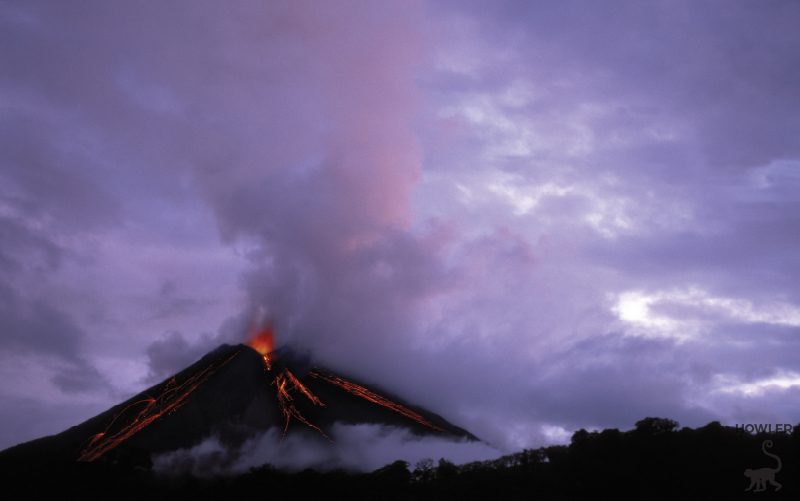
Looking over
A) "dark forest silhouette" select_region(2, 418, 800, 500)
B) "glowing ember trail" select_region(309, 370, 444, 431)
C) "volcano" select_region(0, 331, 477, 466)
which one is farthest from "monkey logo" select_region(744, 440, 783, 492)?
"glowing ember trail" select_region(309, 370, 444, 431)

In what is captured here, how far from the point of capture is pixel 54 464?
10481 centimetres

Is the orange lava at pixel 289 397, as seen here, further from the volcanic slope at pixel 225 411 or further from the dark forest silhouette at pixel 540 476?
the dark forest silhouette at pixel 540 476

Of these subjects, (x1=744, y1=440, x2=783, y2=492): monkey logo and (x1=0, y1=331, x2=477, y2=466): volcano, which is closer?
(x1=744, y1=440, x2=783, y2=492): monkey logo

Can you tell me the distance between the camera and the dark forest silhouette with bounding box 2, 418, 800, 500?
85.1m

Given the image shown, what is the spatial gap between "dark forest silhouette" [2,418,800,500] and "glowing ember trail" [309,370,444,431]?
3961 cm

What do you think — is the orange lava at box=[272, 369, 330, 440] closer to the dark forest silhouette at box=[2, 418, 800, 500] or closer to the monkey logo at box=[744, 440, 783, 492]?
the dark forest silhouette at box=[2, 418, 800, 500]

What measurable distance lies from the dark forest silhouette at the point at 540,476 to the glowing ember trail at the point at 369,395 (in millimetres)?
39611

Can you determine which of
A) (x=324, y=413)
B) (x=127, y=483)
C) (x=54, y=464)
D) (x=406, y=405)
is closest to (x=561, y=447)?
(x=324, y=413)

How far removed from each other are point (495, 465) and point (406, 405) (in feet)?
184

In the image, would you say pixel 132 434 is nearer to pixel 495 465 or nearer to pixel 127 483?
pixel 127 483

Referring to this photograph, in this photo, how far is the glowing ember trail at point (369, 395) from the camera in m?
152

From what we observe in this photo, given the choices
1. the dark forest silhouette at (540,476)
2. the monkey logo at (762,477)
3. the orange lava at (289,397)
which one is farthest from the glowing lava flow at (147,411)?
the monkey logo at (762,477)

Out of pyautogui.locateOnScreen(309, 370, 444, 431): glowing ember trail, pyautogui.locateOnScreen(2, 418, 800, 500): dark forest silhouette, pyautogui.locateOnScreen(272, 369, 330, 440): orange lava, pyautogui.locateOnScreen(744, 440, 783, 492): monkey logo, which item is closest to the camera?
pyautogui.locateOnScreen(744, 440, 783, 492): monkey logo

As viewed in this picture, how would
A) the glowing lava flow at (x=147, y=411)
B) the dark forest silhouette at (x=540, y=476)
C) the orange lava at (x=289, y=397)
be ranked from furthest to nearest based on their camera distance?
1. the orange lava at (x=289, y=397)
2. the glowing lava flow at (x=147, y=411)
3. the dark forest silhouette at (x=540, y=476)
